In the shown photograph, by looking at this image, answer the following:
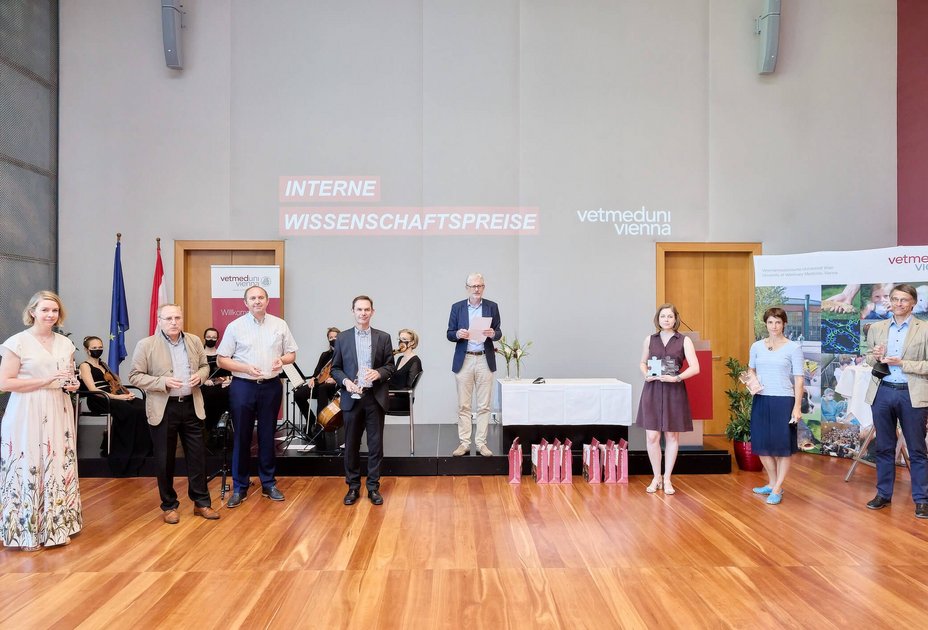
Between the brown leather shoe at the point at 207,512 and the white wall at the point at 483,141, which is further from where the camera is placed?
the white wall at the point at 483,141

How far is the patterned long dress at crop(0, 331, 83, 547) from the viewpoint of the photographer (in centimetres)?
377

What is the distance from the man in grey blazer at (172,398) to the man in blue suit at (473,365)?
2.28m

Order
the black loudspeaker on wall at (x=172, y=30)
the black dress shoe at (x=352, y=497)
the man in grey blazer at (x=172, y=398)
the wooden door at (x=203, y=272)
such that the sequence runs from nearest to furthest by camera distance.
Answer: the man in grey blazer at (x=172, y=398)
the black dress shoe at (x=352, y=497)
the black loudspeaker on wall at (x=172, y=30)
the wooden door at (x=203, y=272)

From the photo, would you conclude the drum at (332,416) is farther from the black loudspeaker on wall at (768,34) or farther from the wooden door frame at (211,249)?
the black loudspeaker on wall at (768,34)

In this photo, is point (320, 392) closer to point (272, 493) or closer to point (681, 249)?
point (272, 493)

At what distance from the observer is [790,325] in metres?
6.45

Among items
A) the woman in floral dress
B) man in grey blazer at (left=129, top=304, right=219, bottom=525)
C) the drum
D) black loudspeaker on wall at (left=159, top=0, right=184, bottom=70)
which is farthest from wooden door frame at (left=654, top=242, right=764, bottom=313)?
black loudspeaker on wall at (left=159, top=0, right=184, bottom=70)

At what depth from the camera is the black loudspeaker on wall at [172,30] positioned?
7.04 m

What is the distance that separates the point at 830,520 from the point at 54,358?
220 inches

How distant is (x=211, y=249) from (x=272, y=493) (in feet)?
12.4

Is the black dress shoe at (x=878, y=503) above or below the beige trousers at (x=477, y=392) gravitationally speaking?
below

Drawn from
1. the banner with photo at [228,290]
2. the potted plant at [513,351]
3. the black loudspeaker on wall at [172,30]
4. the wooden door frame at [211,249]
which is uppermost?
the black loudspeaker on wall at [172,30]

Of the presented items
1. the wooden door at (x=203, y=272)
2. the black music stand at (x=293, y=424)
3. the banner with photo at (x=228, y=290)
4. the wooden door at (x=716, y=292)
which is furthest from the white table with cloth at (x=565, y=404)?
the wooden door at (x=203, y=272)

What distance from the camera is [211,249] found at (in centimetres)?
741
